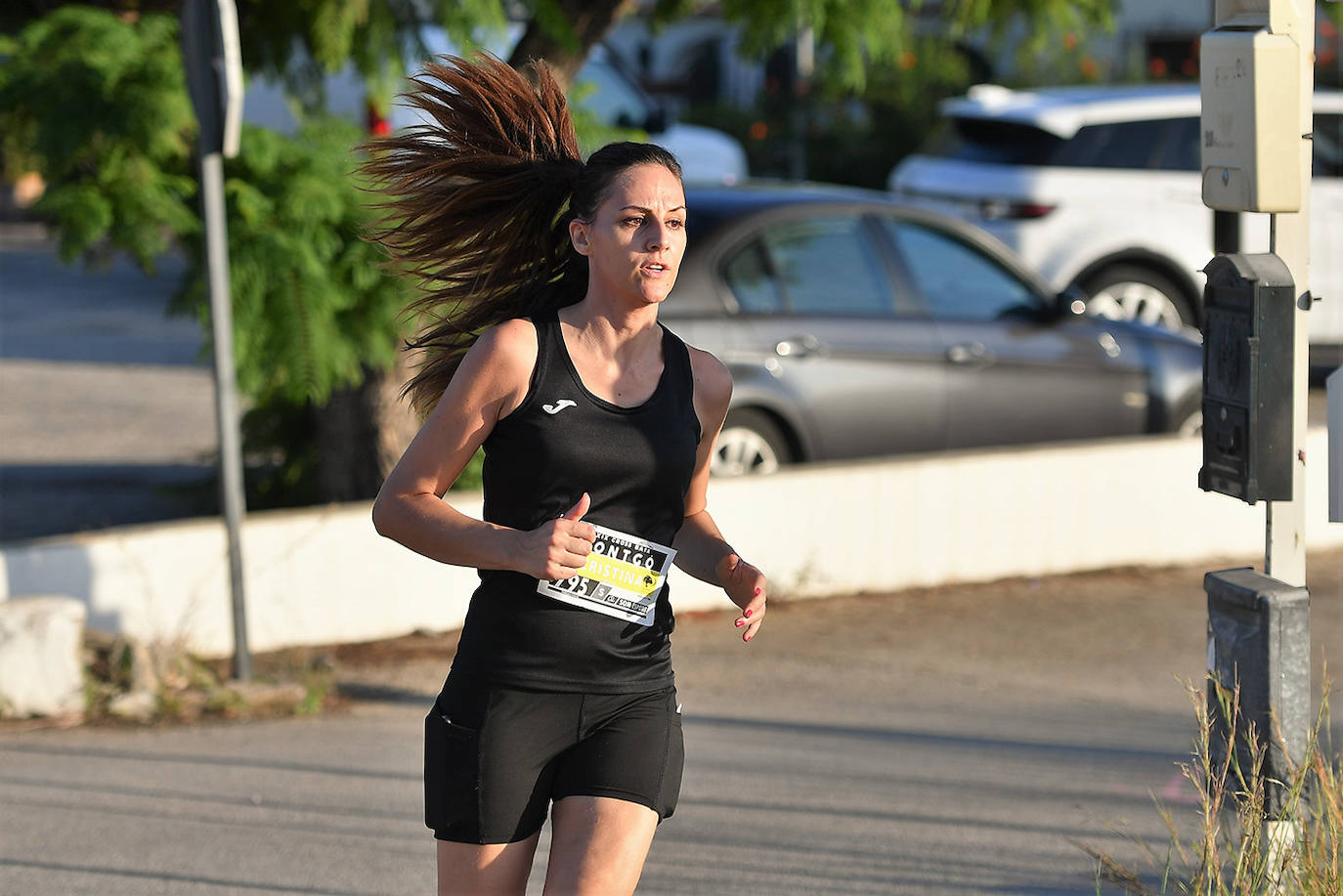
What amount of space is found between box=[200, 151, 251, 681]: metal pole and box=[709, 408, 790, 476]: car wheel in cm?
265

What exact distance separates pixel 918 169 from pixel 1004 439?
5.11 m

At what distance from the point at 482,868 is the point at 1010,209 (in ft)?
33.5

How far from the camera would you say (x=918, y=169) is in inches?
543

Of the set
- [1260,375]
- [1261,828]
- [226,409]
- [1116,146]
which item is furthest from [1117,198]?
[1261,828]

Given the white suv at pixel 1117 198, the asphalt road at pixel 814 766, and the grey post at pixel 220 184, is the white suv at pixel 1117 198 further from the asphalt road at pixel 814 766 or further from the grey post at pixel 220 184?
the grey post at pixel 220 184

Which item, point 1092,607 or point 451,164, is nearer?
point 451,164

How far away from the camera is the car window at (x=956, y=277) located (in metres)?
9.09

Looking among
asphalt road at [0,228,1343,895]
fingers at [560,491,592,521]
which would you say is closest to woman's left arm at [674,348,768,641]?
fingers at [560,491,592,521]

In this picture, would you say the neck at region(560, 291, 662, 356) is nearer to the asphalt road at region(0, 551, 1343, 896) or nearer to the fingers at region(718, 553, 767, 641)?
the fingers at region(718, 553, 767, 641)

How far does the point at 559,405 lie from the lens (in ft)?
10.8

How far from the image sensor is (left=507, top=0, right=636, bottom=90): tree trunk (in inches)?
317

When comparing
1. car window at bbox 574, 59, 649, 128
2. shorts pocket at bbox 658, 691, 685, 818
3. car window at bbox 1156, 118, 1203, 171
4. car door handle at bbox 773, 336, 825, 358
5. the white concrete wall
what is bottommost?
the white concrete wall

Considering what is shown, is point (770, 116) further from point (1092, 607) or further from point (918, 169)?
point (1092, 607)

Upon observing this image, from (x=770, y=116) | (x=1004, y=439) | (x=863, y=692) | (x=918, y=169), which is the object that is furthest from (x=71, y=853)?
(x=770, y=116)
